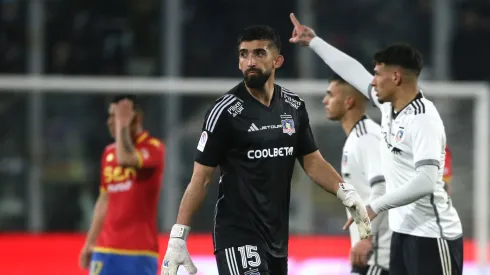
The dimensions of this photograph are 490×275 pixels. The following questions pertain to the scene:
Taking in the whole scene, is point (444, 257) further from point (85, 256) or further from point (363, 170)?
point (85, 256)

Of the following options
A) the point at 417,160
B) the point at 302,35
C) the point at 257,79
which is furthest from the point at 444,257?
the point at 302,35

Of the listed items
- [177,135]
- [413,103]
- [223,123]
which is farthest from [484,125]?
[223,123]

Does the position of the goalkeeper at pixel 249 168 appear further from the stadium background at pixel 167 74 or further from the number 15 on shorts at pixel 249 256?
the stadium background at pixel 167 74

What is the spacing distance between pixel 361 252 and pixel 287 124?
4.00 ft

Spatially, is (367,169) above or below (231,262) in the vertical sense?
above

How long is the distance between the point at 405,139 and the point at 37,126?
5018 mm

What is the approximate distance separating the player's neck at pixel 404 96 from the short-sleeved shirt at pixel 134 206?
2112mm

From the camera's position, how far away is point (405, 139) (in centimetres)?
585

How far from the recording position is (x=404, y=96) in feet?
19.7

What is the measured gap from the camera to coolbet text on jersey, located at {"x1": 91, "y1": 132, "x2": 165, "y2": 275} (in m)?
7.44

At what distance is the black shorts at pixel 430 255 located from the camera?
19.3ft

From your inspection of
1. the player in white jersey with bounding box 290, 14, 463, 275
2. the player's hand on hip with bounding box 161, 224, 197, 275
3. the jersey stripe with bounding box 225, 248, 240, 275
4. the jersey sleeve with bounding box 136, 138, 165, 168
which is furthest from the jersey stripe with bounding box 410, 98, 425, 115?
the jersey sleeve with bounding box 136, 138, 165, 168

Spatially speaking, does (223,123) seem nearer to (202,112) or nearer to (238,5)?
(202,112)

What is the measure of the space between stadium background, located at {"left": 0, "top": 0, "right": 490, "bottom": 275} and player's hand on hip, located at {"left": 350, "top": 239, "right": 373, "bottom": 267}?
9.10 ft
